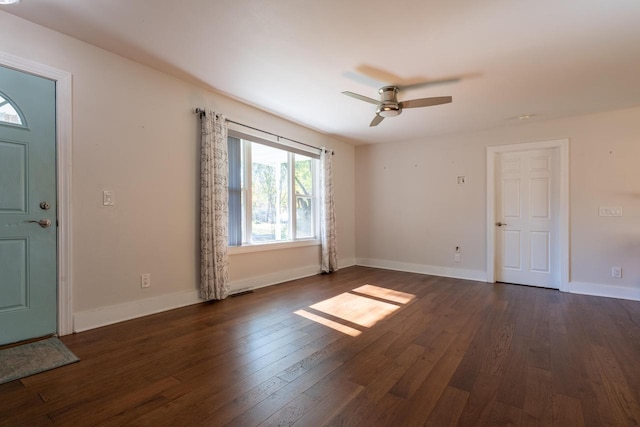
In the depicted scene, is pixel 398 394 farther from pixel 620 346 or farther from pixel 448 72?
pixel 448 72

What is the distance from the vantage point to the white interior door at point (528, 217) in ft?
14.4

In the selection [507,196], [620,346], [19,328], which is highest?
[507,196]

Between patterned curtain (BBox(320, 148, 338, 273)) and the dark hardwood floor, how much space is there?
188cm

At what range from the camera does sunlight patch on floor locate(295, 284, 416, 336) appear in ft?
9.51

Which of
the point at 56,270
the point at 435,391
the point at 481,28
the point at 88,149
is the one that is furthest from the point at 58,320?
the point at 481,28

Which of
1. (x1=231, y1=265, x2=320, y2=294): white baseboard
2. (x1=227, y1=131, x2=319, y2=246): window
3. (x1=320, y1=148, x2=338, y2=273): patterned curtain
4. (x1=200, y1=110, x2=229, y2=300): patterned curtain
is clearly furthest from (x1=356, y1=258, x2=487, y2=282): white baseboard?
(x1=200, y1=110, x2=229, y2=300): patterned curtain

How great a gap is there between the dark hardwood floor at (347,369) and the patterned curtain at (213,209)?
276 mm

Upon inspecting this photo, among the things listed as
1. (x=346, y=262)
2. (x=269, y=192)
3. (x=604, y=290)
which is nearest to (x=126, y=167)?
(x=269, y=192)

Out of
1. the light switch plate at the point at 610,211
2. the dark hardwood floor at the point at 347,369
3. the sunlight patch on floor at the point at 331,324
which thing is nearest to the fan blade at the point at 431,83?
the dark hardwood floor at the point at 347,369

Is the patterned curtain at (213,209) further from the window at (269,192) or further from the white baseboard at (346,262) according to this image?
the white baseboard at (346,262)

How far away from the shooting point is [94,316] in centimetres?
266

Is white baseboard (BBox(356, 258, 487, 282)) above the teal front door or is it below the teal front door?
below

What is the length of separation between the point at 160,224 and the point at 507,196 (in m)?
4.84

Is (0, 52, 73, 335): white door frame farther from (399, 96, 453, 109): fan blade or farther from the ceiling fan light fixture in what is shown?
(399, 96, 453, 109): fan blade
